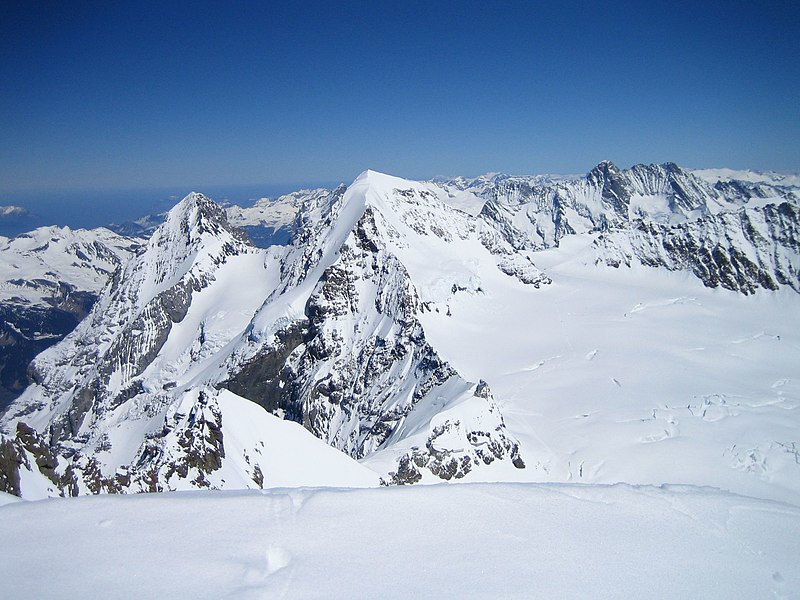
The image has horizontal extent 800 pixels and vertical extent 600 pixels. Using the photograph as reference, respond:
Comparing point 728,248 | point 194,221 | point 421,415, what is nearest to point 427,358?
point 421,415

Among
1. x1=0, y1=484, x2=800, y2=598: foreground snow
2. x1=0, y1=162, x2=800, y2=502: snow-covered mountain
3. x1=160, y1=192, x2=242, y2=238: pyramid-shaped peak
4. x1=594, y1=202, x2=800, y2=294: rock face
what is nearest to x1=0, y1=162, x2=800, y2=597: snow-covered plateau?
x1=0, y1=484, x2=800, y2=598: foreground snow

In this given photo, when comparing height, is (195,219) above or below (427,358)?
above

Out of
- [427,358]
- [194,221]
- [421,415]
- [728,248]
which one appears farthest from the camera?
[194,221]

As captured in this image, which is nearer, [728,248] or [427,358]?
[427,358]

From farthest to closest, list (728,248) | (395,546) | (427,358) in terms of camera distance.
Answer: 1. (728,248)
2. (427,358)
3. (395,546)

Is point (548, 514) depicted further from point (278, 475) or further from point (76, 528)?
point (278, 475)

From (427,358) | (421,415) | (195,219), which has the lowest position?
(421,415)

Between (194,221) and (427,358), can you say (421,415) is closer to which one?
(427,358)
